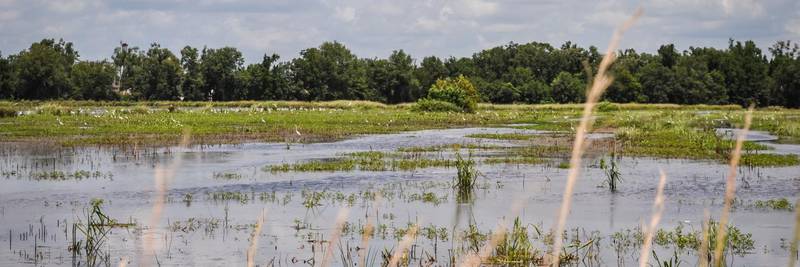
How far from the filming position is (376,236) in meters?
17.3

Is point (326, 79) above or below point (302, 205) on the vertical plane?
above

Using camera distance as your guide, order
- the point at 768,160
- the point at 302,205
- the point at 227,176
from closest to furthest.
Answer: the point at 302,205, the point at 227,176, the point at 768,160

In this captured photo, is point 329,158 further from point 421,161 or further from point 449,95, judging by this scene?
point 449,95

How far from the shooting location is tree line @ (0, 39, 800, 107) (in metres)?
127

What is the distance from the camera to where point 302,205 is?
21.7 meters

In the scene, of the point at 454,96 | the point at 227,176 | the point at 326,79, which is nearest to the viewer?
the point at 227,176

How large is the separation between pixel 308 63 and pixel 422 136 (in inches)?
3405

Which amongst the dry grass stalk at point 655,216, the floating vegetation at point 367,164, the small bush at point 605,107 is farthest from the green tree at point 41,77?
the dry grass stalk at point 655,216

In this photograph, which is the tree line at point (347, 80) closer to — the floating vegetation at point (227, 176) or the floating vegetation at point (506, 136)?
the floating vegetation at point (506, 136)

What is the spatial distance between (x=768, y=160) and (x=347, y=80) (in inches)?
4138

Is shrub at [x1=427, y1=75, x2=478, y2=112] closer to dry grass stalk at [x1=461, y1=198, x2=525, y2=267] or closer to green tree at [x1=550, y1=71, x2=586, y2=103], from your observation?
green tree at [x1=550, y1=71, x2=586, y2=103]

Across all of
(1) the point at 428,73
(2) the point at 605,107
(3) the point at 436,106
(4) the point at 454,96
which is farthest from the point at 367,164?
(1) the point at 428,73

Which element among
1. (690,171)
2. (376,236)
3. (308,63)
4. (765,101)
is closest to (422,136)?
(690,171)

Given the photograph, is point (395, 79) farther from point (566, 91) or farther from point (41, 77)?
point (41, 77)
